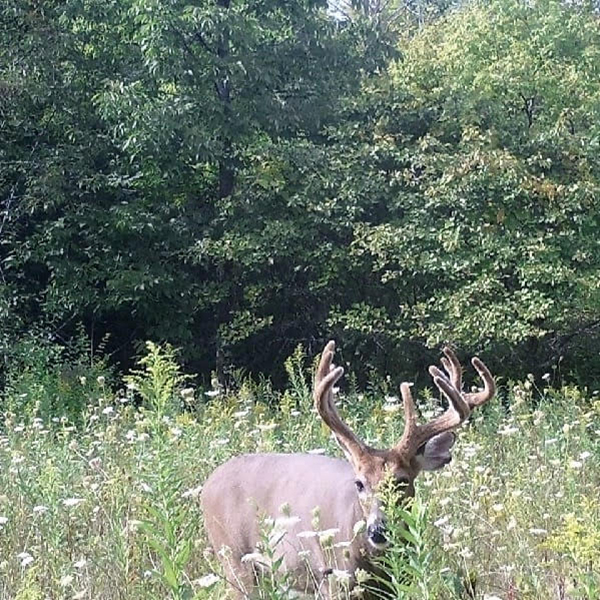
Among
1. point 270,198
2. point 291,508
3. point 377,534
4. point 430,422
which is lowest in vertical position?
point 377,534

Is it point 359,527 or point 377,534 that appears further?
point 377,534

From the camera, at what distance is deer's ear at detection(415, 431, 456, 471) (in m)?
4.19

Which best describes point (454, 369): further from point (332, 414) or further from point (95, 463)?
point (95, 463)

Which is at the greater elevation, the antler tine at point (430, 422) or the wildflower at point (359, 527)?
the antler tine at point (430, 422)

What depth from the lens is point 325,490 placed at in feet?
14.4

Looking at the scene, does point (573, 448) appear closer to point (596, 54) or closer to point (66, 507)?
point (66, 507)

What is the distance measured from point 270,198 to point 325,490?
28.9ft

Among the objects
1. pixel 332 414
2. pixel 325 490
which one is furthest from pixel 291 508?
pixel 332 414

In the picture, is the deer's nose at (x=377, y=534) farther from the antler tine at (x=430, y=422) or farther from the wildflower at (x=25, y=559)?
the wildflower at (x=25, y=559)

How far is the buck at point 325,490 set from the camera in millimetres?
3961

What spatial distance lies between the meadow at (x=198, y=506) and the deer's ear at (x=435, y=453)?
22 centimetres

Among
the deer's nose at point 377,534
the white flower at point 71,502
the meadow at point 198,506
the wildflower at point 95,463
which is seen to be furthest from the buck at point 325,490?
the wildflower at point 95,463

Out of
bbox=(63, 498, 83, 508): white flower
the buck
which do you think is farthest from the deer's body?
bbox=(63, 498, 83, 508): white flower

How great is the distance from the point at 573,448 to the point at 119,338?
8533 mm
